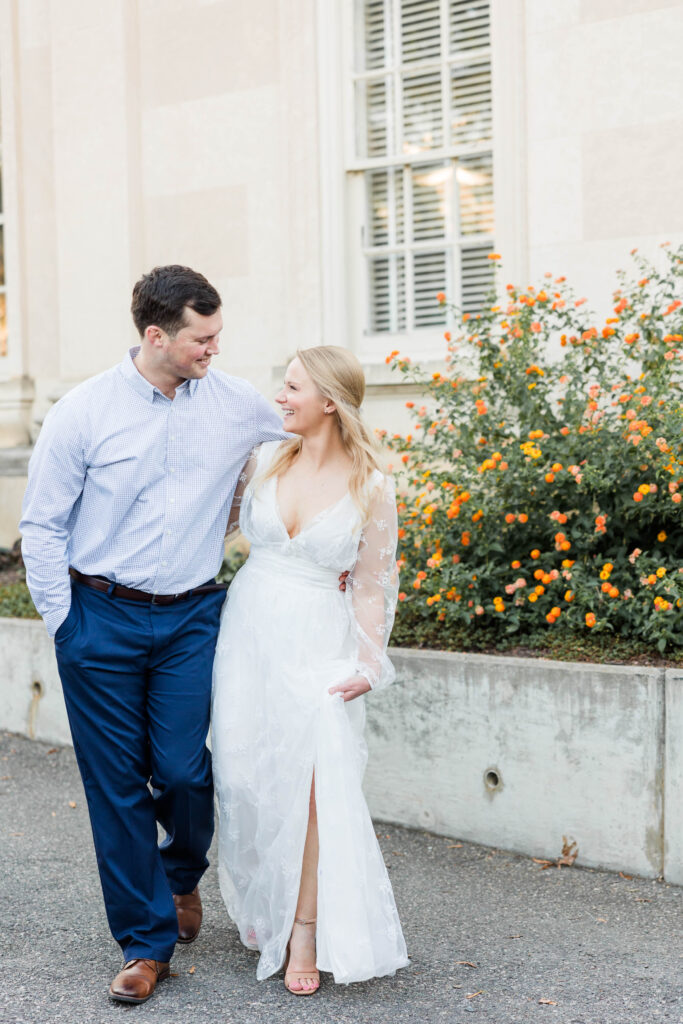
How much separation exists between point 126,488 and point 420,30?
512cm

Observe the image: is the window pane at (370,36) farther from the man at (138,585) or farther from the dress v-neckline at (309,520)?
the dress v-neckline at (309,520)

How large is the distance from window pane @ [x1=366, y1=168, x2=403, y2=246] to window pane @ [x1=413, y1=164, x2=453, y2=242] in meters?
0.12

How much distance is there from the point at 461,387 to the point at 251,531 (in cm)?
237

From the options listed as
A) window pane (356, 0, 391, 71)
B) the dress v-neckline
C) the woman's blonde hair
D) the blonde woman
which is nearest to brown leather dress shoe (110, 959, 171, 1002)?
the blonde woman

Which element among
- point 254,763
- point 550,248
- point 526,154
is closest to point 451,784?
point 254,763

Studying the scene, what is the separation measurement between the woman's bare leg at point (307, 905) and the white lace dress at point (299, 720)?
0.03m

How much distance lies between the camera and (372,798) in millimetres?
5070

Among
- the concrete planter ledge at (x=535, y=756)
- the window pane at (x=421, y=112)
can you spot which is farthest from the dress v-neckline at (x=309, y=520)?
the window pane at (x=421, y=112)

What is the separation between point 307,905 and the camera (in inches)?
136

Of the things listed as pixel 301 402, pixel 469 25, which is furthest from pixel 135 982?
pixel 469 25

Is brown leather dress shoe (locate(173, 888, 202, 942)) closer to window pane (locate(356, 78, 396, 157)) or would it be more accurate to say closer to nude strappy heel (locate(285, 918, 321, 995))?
nude strappy heel (locate(285, 918, 321, 995))

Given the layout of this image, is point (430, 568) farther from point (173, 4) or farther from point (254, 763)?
point (173, 4)

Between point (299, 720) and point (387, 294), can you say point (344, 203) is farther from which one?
point (299, 720)

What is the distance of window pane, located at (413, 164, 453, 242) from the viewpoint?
7.45 meters
